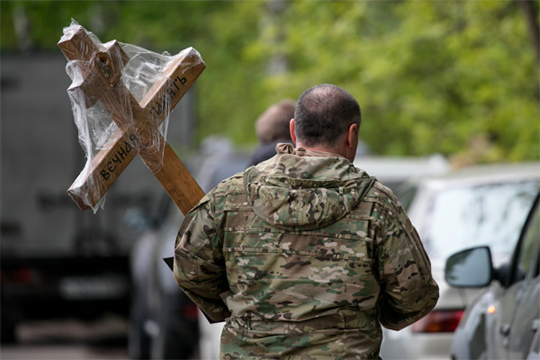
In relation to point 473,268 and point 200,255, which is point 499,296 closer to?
point 473,268

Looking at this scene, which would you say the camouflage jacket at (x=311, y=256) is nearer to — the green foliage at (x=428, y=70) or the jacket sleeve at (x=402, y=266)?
the jacket sleeve at (x=402, y=266)

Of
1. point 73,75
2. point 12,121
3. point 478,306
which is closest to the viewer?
point 73,75

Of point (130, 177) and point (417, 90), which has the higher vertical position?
point (417, 90)

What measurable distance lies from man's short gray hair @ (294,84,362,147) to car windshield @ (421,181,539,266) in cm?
267

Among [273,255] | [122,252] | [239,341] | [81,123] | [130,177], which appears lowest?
[122,252]

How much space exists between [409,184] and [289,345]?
3.85 metres

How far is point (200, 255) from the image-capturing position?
2684 millimetres

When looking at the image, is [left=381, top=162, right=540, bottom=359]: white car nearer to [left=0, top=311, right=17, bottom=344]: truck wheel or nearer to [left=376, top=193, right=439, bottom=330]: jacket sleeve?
[left=376, top=193, right=439, bottom=330]: jacket sleeve

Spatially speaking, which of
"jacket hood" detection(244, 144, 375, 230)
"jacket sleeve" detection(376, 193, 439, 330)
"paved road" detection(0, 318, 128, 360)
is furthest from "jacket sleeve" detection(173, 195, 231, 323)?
"paved road" detection(0, 318, 128, 360)

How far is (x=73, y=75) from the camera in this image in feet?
9.01

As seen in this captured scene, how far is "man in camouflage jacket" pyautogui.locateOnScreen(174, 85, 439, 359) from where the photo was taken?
100 inches

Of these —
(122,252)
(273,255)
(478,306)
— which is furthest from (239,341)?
(122,252)

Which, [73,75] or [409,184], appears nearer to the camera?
[73,75]

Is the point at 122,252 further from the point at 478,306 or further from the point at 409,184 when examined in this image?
→ the point at 478,306
